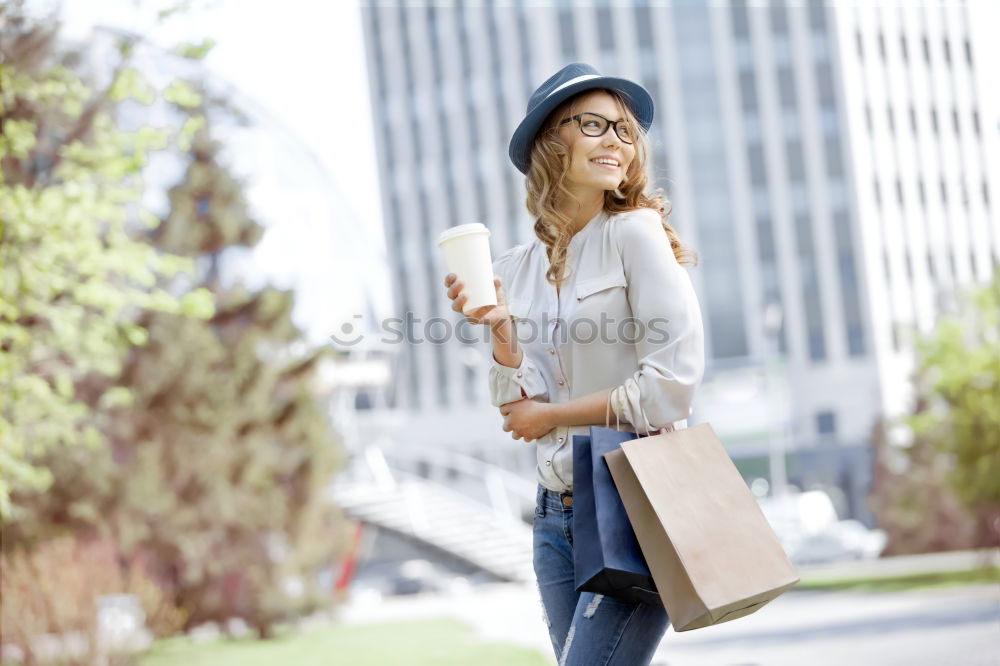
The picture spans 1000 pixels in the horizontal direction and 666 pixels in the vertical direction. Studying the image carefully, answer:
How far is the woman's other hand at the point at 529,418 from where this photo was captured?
2479mm

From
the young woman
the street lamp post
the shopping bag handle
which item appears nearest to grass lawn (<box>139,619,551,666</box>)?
the young woman

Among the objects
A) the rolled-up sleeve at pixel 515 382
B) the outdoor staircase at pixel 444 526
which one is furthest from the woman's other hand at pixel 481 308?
the outdoor staircase at pixel 444 526

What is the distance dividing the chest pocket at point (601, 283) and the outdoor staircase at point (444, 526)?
3063 centimetres

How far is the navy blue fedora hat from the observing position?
8.43 feet

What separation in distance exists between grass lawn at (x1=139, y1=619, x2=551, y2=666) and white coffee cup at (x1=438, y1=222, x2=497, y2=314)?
9167mm

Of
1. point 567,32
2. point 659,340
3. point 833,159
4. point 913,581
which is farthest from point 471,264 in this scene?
point 567,32

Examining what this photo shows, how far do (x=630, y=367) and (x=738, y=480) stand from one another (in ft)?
1.09

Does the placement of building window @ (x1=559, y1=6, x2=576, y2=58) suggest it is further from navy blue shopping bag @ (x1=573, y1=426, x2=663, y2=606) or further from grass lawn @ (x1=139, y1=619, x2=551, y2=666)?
navy blue shopping bag @ (x1=573, y1=426, x2=663, y2=606)

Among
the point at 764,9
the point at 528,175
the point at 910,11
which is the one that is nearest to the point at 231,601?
the point at 528,175

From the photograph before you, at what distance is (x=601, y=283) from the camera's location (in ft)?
8.11

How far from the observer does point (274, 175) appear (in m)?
32.4

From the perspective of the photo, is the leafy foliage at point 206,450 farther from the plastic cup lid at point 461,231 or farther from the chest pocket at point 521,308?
the plastic cup lid at point 461,231

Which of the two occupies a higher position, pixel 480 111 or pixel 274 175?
pixel 480 111

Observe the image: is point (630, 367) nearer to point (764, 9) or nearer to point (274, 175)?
point (274, 175)
